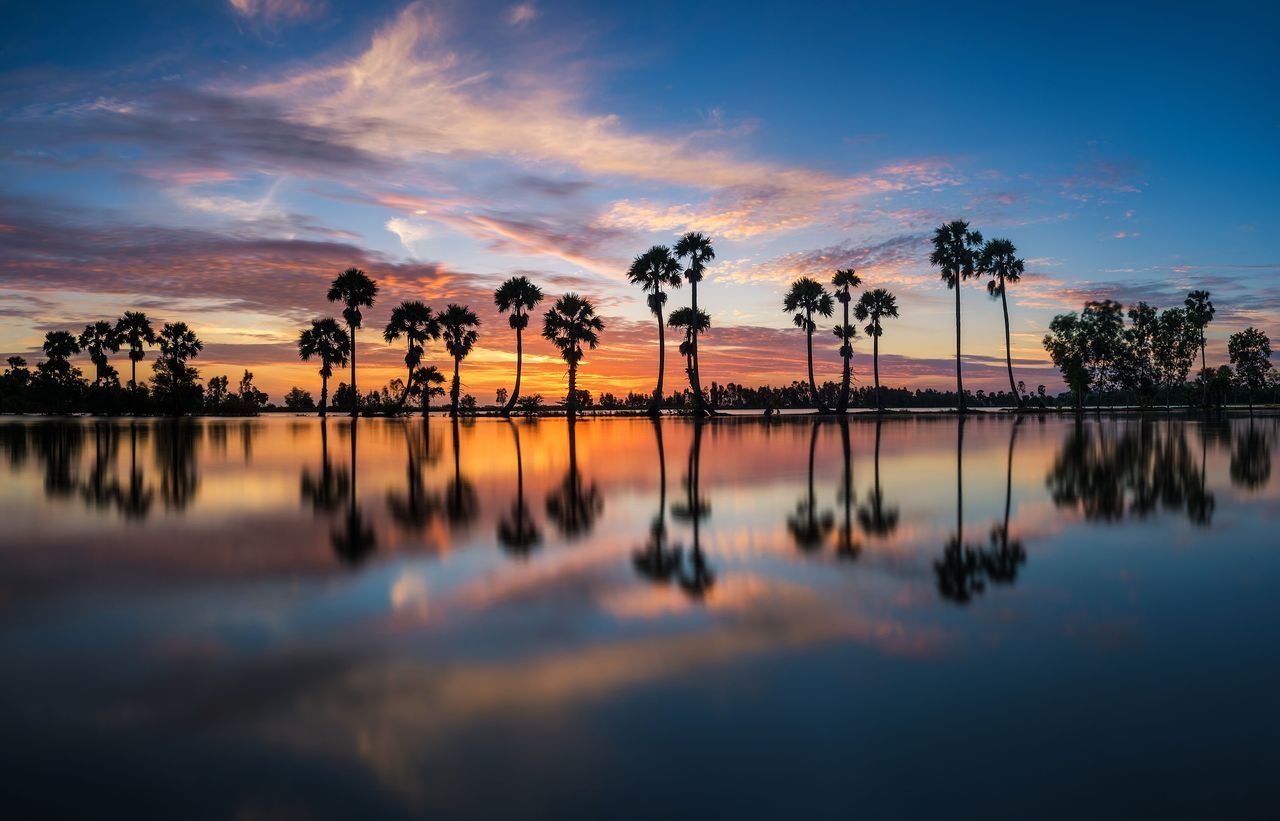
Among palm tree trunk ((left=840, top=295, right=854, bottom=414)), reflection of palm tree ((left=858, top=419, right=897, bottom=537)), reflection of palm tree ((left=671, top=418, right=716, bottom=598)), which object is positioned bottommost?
reflection of palm tree ((left=858, top=419, right=897, bottom=537))

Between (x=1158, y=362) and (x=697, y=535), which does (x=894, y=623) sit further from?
(x=1158, y=362)

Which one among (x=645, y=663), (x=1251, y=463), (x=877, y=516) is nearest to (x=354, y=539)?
(x=645, y=663)

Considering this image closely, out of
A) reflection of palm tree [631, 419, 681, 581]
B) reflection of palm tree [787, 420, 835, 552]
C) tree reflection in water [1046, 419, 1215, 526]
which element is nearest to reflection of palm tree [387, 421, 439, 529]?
reflection of palm tree [631, 419, 681, 581]

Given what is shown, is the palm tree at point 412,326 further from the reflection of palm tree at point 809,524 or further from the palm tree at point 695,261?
the reflection of palm tree at point 809,524

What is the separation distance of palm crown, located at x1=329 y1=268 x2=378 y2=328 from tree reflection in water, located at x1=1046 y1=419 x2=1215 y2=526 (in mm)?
63686

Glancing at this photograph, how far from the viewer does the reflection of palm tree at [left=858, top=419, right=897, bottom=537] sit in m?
9.03

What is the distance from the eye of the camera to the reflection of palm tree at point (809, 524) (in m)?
8.24

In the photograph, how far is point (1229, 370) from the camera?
90.2 m

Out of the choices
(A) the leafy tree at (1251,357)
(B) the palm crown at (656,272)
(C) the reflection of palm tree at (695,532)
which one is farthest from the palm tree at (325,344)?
(A) the leafy tree at (1251,357)

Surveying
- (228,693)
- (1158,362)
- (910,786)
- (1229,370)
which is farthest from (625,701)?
(1229,370)

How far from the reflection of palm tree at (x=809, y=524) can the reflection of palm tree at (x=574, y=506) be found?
276 centimetres

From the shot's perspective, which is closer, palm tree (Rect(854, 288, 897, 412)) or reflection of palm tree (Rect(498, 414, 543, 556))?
reflection of palm tree (Rect(498, 414, 543, 556))

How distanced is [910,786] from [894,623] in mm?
2303

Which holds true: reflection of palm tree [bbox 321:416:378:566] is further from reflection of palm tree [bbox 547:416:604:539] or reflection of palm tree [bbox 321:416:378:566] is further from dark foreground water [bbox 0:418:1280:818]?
reflection of palm tree [bbox 547:416:604:539]
